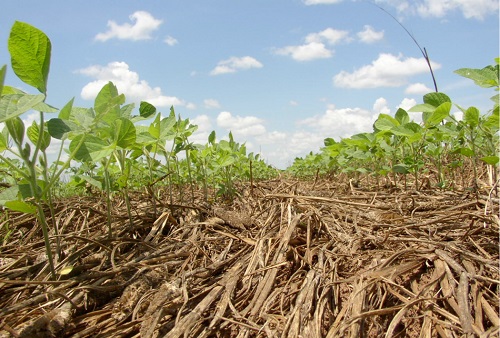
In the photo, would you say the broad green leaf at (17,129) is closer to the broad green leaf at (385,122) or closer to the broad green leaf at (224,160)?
the broad green leaf at (224,160)

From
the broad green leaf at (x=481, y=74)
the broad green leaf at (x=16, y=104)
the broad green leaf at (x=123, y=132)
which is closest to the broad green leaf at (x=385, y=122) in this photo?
the broad green leaf at (x=481, y=74)

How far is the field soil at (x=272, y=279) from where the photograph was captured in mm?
966

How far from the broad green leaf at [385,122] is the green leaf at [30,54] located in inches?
67.1

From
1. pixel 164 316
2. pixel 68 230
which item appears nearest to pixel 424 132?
pixel 164 316

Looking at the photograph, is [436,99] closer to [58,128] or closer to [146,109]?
[146,109]

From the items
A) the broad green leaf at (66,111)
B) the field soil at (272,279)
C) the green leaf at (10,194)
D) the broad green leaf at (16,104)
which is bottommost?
the field soil at (272,279)

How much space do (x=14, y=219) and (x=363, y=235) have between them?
5.74 ft

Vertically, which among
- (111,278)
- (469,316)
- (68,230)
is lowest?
(469,316)

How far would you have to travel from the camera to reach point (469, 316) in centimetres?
88

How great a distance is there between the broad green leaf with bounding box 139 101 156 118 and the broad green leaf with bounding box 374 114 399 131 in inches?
49.5

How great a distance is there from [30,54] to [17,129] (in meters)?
0.23

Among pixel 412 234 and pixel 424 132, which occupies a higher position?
pixel 424 132

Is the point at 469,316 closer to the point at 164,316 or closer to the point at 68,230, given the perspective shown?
the point at 164,316

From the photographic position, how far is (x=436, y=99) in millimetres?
1771
